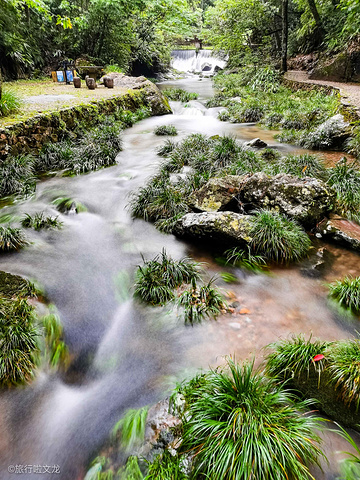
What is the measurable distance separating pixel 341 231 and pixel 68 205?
5753 mm

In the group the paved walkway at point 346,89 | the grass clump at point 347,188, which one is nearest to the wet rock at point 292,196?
the grass clump at point 347,188

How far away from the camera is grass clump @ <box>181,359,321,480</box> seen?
2.00 meters

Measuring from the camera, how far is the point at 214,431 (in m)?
2.21

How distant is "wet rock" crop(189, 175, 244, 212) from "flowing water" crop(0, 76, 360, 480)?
1028 mm

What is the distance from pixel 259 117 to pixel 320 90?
3.39 meters

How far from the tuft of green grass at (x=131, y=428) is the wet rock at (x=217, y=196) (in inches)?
155

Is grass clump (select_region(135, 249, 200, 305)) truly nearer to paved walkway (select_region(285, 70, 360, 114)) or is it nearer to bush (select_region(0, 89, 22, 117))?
bush (select_region(0, 89, 22, 117))

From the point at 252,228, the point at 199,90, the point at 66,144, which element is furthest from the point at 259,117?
the point at 199,90

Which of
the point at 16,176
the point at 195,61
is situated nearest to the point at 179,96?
the point at 16,176

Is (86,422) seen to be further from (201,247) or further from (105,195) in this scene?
(105,195)

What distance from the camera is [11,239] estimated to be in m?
4.84

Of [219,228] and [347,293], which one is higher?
[219,228]

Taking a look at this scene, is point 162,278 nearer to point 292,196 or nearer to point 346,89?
point 292,196

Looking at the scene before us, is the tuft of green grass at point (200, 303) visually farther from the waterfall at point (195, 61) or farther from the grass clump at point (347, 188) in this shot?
the waterfall at point (195, 61)
